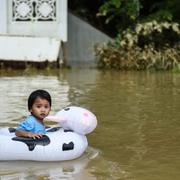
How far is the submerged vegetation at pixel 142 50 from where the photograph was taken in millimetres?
18922

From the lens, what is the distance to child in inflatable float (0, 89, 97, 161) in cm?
699

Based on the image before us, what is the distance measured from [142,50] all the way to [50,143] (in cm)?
1281

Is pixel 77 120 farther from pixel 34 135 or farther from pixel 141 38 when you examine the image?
pixel 141 38

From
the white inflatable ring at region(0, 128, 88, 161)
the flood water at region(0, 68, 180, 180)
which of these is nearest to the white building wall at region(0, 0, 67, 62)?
the flood water at region(0, 68, 180, 180)

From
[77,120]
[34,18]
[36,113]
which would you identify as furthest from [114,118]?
[34,18]

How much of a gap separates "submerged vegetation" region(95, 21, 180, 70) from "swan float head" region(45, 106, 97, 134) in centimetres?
1141

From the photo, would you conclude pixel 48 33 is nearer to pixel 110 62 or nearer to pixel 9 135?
pixel 110 62

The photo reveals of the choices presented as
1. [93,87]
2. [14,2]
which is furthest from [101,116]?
[14,2]

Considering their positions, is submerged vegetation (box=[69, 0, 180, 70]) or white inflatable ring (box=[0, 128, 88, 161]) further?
submerged vegetation (box=[69, 0, 180, 70])

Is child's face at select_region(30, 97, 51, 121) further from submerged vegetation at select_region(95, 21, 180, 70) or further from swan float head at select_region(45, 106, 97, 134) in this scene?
submerged vegetation at select_region(95, 21, 180, 70)

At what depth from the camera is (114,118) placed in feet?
32.7

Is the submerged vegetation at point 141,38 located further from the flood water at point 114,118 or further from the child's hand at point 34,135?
the child's hand at point 34,135

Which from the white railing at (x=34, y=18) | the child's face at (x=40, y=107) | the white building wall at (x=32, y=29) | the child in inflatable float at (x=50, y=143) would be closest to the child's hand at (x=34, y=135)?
the child in inflatable float at (x=50, y=143)

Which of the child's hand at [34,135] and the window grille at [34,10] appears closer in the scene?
the child's hand at [34,135]
